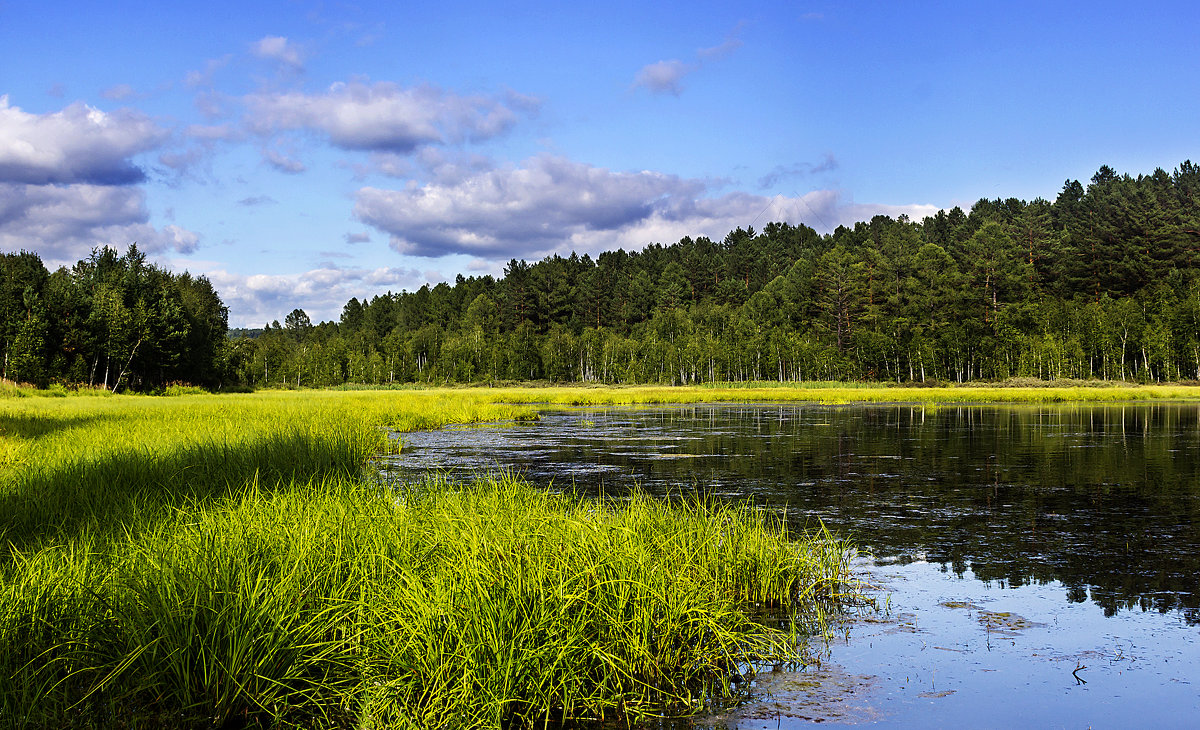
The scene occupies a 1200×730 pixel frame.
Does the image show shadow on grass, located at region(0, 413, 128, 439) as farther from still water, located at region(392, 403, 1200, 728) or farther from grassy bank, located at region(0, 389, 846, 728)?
grassy bank, located at region(0, 389, 846, 728)

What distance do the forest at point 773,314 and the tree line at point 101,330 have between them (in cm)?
20

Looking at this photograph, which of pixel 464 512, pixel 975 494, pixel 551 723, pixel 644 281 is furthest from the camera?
pixel 644 281

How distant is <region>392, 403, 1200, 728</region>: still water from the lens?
19.9ft

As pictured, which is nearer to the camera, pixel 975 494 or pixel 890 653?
pixel 890 653

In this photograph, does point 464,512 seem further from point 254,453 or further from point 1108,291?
point 1108,291

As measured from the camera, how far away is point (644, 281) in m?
156

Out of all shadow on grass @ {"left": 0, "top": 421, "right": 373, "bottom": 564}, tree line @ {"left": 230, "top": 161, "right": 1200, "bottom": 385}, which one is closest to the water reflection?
shadow on grass @ {"left": 0, "top": 421, "right": 373, "bottom": 564}

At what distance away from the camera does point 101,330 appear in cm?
5978

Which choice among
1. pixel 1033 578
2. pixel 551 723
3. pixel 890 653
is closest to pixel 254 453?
pixel 551 723

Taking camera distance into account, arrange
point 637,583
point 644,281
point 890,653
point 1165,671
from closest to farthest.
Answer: point 637,583 → point 1165,671 → point 890,653 → point 644,281

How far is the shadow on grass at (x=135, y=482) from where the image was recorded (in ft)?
27.5

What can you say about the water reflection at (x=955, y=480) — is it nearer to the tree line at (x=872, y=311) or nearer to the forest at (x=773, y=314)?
the forest at (x=773, y=314)

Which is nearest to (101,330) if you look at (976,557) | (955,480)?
(955,480)

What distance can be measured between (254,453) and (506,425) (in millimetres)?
23085
